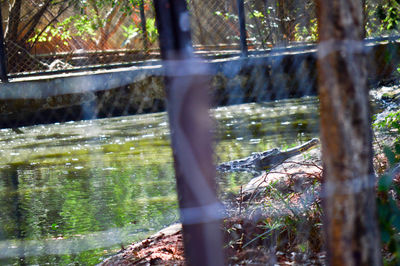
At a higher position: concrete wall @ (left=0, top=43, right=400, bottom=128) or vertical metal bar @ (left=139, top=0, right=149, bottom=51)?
vertical metal bar @ (left=139, top=0, right=149, bottom=51)

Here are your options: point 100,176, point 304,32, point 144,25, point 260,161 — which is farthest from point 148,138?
point 304,32

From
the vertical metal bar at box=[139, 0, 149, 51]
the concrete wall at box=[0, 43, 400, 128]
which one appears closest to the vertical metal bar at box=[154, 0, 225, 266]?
the concrete wall at box=[0, 43, 400, 128]

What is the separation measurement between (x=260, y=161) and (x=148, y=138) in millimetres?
1966

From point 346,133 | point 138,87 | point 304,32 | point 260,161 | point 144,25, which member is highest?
point 144,25

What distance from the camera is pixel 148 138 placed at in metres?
6.03

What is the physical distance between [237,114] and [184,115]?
19.9 feet

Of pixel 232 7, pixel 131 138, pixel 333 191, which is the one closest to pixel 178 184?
pixel 333 191

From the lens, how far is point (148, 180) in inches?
165

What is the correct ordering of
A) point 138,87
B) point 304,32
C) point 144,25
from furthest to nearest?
point 304,32, point 144,25, point 138,87

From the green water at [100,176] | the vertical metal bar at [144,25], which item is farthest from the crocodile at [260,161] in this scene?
the vertical metal bar at [144,25]

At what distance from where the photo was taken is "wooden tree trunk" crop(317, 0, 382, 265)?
44.2 inches

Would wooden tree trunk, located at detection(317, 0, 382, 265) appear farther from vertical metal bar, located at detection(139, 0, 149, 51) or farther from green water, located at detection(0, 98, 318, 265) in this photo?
vertical metal bar, located at detection(139, 0, 149, 51)

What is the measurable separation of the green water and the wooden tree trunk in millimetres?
502

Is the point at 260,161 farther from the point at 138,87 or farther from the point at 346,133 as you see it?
the point at 138,87
